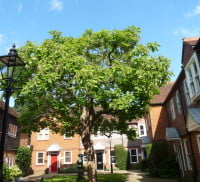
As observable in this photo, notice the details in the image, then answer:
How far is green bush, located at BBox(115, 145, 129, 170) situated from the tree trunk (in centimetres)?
1534

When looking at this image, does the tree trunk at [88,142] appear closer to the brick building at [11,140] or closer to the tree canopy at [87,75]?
the tree canopy at [87,75]

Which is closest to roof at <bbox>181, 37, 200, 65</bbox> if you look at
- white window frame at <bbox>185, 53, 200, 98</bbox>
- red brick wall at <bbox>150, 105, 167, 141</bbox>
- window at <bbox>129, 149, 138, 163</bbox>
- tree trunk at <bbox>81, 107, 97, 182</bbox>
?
white window frame at <bbox>185, 53, 200, 98</bbox>

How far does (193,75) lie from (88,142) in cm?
775

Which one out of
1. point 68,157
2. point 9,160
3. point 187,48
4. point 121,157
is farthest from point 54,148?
point 187,48

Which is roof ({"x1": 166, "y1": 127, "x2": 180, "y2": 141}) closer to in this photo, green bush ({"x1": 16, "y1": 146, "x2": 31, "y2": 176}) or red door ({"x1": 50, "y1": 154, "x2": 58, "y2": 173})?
green bush ({"x1": 16, "y1": 146, "x2": 31, "y2": 176})

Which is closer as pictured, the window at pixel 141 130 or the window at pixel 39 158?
the window at pixel 39 158

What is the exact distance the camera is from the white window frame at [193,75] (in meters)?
10.5

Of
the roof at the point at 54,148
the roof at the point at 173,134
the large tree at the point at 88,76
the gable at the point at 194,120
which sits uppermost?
the large tree at the point at 88,76

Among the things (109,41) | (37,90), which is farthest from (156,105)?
(37,90)

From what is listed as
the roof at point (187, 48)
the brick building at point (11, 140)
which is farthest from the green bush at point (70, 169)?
the roof at point (187, 48)

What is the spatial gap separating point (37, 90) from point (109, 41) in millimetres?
5130

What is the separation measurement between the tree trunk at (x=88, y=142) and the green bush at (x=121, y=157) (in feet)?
50.3

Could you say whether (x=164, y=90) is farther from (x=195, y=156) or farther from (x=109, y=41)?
(x=109, y=41)

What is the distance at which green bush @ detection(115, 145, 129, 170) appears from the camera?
2580cm
